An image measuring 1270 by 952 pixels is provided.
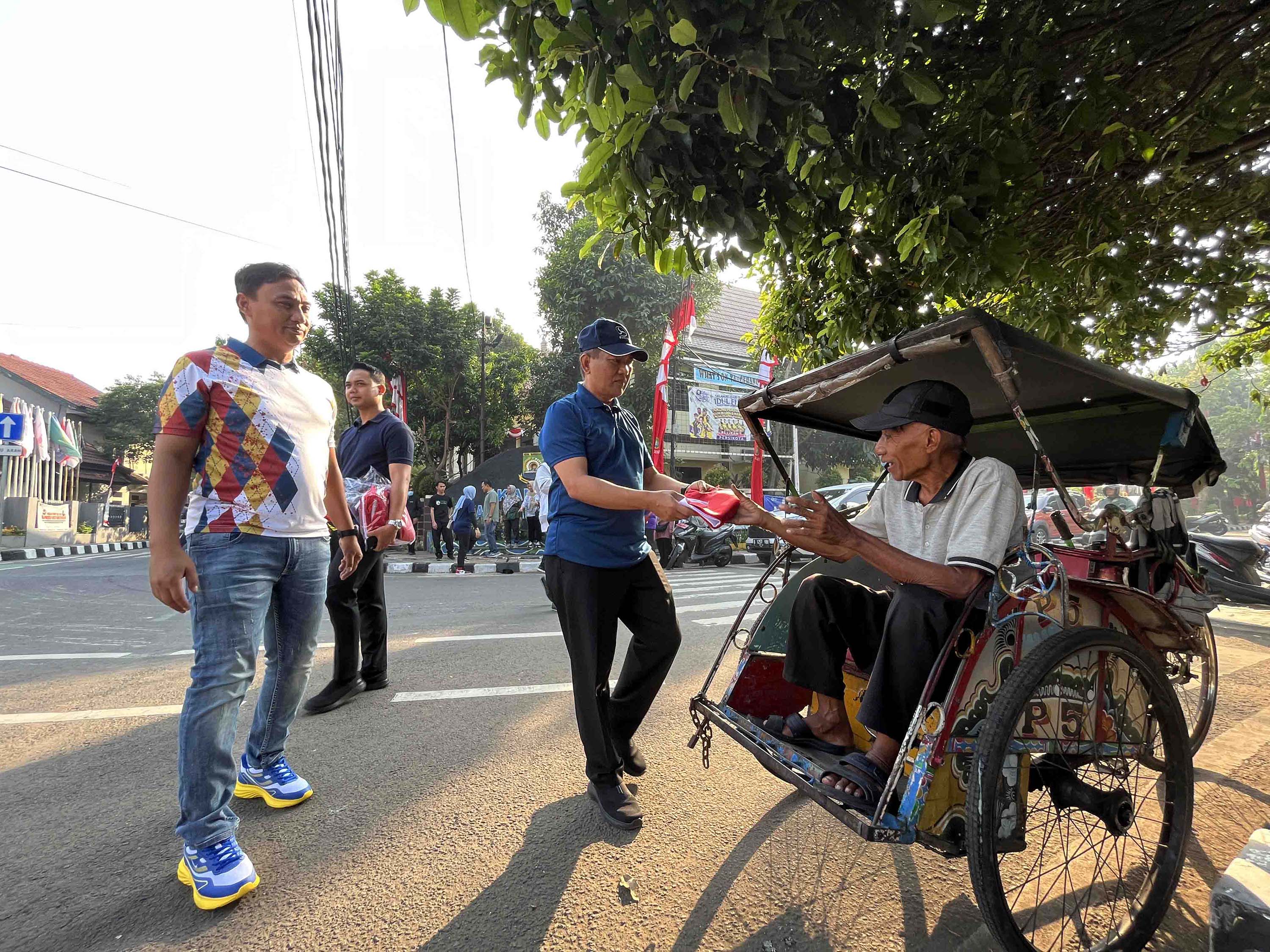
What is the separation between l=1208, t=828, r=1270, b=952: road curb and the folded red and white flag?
1.60 meters

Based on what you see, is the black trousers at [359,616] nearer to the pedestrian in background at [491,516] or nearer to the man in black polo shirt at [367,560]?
the man in black polo shirt at [367,560]

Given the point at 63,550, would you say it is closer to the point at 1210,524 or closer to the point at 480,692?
the point at 480,692

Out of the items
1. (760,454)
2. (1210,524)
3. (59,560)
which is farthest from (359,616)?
(59,560)

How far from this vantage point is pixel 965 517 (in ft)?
7.12

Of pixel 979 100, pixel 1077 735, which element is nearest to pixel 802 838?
pixel 1077 735

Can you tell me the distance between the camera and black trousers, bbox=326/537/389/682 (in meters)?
3.74

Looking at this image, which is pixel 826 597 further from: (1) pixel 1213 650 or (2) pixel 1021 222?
(2) pixel 1021 222

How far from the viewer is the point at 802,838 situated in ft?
7.92

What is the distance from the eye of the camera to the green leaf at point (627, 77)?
6.15ft

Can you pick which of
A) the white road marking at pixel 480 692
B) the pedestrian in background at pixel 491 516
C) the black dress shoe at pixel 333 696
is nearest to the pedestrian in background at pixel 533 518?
the pedestrian in background at pixel 491 516

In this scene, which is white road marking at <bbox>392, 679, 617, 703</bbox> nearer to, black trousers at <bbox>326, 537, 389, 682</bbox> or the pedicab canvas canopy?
black trousers at <bbox>326, 537, 389, 682</bbox>

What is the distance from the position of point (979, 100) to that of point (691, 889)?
122 inches

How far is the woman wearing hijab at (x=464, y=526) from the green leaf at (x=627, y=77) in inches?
445

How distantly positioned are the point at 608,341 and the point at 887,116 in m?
1.26
